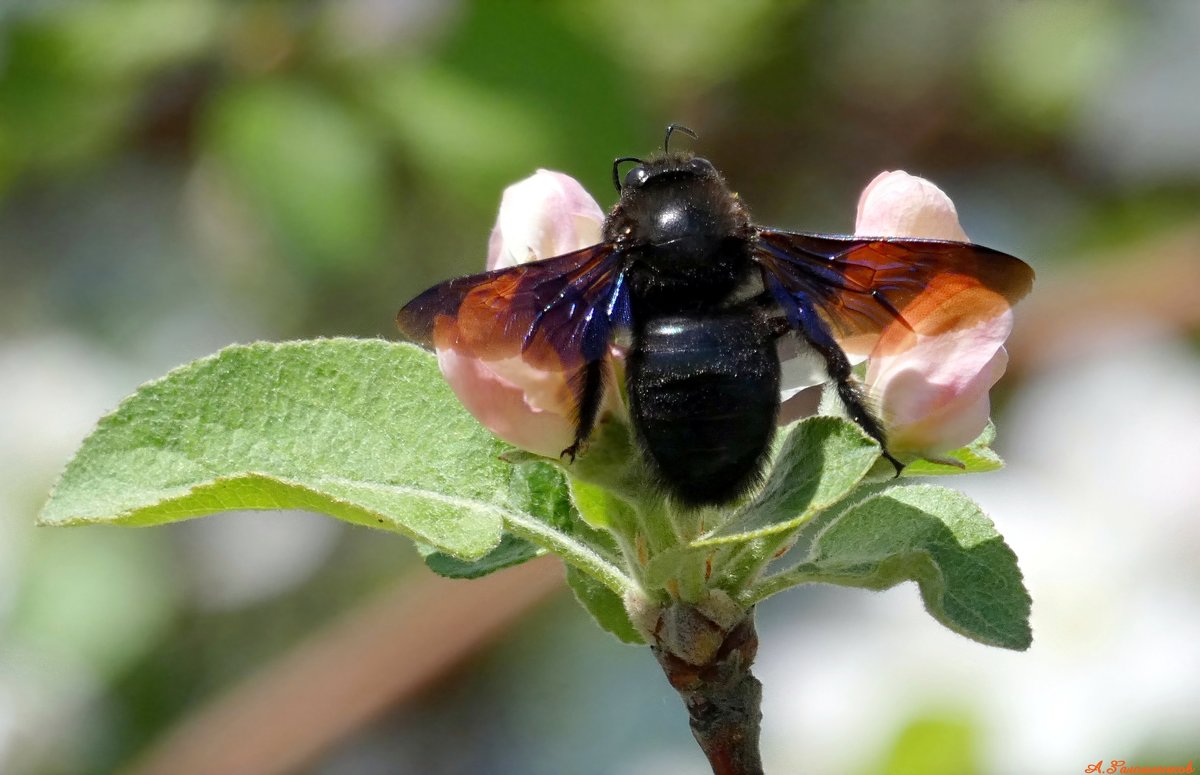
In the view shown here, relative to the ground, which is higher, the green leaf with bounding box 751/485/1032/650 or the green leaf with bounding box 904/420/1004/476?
the green leaf with bounding box 904/420/1004/476

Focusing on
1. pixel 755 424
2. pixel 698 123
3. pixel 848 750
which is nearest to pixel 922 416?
pixel 755 424

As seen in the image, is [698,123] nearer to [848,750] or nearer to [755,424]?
[848,750]

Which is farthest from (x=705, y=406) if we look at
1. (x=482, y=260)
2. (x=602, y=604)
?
(x=482, y=260)

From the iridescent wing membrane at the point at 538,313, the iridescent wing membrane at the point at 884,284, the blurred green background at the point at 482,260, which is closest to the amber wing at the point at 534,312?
the iridescent wing membrane at the point at 538,313

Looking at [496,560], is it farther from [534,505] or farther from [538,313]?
[538,313]

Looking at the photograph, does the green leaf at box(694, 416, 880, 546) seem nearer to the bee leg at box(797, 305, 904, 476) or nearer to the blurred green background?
the bee leg at box(797, 305, 904, 476)

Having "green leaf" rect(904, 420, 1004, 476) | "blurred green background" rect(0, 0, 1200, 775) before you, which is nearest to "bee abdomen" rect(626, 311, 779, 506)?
"green leaf" rect(904, 420, 1004, 476)
